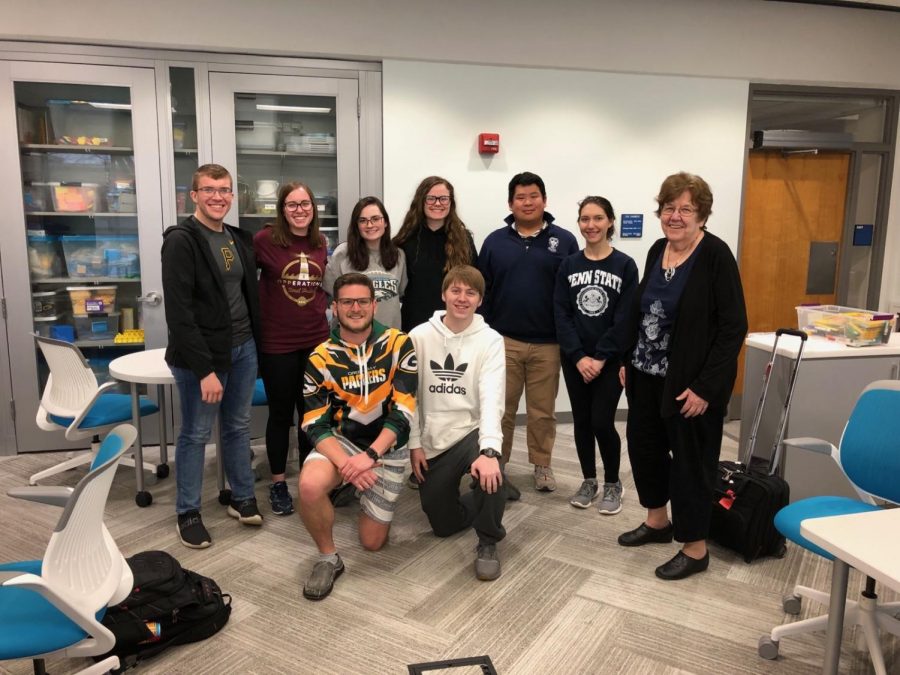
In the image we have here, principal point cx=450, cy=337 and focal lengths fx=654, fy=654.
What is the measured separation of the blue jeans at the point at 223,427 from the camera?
2738 millimetres

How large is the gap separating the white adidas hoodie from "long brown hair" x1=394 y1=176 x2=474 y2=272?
0.54 metres

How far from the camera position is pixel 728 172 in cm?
468

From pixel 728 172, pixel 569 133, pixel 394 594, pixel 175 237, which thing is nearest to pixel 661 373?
pixel 394 594

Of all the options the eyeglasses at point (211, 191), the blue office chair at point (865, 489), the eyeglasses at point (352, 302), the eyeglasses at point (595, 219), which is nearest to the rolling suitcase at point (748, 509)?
the blue office chair at point (865, 489)

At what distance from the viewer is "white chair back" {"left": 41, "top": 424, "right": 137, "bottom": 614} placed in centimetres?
152

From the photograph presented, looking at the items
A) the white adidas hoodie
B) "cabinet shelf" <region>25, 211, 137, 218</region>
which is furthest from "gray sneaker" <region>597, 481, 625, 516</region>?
"cabinet shelf" <region>25, 211, 137, 218</region>

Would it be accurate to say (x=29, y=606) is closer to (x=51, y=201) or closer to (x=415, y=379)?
(x=415, y=379)

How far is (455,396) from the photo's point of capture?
273 cm

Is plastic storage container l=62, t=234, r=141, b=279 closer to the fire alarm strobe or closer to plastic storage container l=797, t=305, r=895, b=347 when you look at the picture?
the fire alarm strobe

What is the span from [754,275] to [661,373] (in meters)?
2.91

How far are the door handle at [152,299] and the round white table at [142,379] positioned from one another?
0.60m

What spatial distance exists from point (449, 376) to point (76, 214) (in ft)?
9.23

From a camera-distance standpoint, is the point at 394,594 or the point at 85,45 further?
the point at 85,45

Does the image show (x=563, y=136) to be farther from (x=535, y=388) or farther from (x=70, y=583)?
(x=70, y=583)
